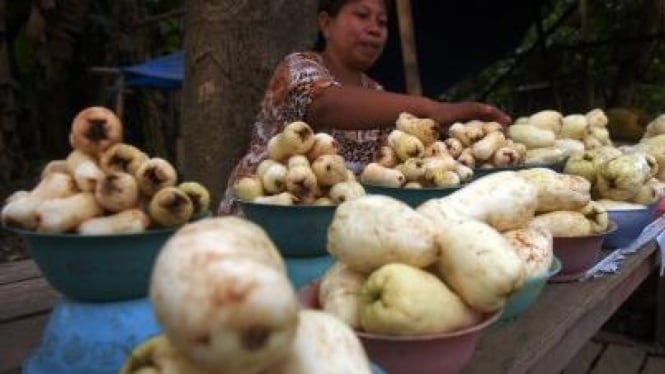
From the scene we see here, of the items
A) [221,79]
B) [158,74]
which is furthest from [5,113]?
[221,79]

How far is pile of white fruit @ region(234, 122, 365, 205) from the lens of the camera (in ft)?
4.90

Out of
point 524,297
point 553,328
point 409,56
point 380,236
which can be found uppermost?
point 409,56

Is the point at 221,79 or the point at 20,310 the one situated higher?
the point at 221,79

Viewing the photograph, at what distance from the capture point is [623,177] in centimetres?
210

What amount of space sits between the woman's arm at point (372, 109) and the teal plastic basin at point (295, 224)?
0.75 metres

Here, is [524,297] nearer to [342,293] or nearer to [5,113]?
[342,293]

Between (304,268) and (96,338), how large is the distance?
1.64 ft

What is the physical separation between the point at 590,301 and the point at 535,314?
0.76 feet

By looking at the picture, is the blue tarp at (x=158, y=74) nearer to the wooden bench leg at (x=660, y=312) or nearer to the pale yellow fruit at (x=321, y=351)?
the wooden bench leg at (x=660, y=312)

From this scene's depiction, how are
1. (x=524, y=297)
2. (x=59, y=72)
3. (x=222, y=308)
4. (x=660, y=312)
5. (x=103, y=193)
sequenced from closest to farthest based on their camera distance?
(x=222, y=308) → (x=103, y=193) → (x=524, y=297) → (x=660, y=312) → (x=59, y=72)

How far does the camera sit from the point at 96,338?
113 cm

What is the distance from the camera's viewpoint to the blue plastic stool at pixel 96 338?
113 cm

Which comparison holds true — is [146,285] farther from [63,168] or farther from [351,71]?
[351,71]

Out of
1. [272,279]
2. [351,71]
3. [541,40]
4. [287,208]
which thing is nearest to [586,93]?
[541,40]
